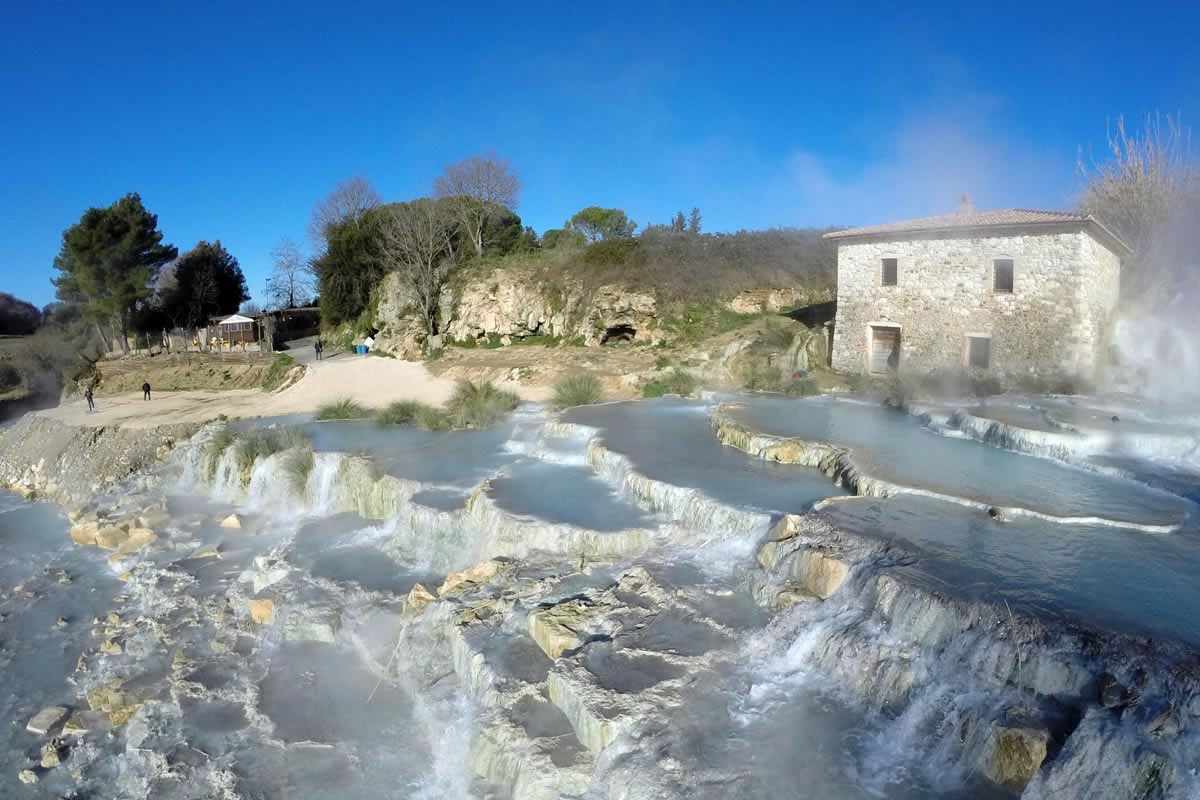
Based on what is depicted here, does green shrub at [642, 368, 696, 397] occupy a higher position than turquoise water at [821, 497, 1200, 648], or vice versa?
green shrub at [642, 368, 696, 397]

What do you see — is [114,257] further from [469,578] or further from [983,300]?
[983,300]

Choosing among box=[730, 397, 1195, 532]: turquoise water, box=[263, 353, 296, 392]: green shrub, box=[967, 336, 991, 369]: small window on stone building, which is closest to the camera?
box=[730, 397, 1195, 532]: turquoise water

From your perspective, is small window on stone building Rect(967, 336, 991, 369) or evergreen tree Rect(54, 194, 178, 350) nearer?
small window on stone building Rect(967, 336, 991, 369)

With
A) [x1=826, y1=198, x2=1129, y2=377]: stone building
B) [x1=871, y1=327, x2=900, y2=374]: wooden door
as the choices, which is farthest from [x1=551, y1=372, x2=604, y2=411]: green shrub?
[x1=871, y1=327, x2=900, y2=374]: wooden door

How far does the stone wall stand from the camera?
49.5 feet

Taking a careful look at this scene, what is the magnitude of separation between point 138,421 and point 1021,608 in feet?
72.8

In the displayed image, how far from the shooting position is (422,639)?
7277 mm

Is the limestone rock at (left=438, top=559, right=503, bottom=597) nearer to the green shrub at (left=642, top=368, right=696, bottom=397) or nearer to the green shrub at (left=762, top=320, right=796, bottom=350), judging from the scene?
the green shrub at (left=642, top=368, right=696, bottom=397)

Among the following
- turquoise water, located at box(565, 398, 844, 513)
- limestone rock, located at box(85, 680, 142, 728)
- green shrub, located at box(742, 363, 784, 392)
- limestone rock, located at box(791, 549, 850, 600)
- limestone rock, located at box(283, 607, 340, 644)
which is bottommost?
limestone rock, located at box(85, 680, 142, 728)

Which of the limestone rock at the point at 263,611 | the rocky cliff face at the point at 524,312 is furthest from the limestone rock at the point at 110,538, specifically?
the rocky cliff face at the point at 524,312

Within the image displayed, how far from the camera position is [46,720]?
712 cm

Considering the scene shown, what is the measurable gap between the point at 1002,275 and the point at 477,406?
12.5 m

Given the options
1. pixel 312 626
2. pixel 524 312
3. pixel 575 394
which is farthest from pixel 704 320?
pixel 312 626

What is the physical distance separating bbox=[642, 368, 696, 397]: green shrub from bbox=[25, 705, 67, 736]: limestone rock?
13.6 m
